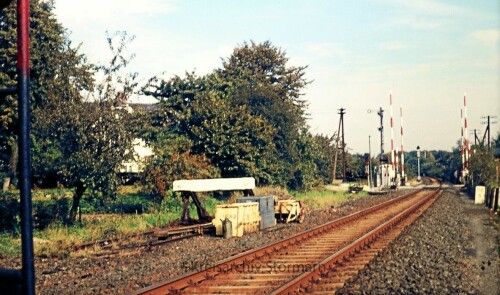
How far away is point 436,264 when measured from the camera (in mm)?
12859

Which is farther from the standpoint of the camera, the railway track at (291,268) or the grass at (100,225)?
the grass at (100,225)

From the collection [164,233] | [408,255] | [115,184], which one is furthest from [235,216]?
[408,255]

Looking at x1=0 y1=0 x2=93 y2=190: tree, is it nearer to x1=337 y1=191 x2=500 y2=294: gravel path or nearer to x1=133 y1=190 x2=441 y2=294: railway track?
x1=133 y1=190 x2=441 y2=294: railway track

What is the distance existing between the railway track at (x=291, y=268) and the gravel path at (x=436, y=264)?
480mm

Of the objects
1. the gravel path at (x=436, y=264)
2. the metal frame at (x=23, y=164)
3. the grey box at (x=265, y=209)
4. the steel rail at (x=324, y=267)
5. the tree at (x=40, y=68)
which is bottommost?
the gravel path at (x=436, y=264)

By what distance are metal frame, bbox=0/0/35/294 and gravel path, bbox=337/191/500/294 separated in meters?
8.05

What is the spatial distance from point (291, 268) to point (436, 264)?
135 inches

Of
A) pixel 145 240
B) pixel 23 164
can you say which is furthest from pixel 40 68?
pixel 23 164

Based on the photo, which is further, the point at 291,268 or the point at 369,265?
the point at 369,265

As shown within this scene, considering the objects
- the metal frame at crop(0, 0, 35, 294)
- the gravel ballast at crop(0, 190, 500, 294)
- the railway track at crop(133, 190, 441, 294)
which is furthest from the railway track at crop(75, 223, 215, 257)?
the metal frame at crop(0, 0, 35, 294)

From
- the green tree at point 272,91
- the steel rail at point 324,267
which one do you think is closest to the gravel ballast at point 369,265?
the steel rail at point 324,267

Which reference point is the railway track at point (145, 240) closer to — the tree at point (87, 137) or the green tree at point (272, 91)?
the tree at point (87, 137)

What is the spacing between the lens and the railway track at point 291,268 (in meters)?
9.80

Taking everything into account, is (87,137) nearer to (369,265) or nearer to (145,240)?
(145,240)
